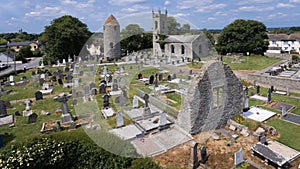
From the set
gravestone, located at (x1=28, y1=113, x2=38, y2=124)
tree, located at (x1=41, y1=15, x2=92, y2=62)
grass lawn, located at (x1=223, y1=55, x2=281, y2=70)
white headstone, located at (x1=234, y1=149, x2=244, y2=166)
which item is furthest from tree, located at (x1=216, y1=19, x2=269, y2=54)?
gravestone, located at (x1=28, y1=113, x2=38, y2=124)

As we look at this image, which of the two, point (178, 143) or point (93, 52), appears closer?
point (178, 143)

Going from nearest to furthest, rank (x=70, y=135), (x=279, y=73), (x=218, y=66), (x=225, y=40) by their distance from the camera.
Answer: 1. (x=70, y=135)
2. (x=218, y=66)
3. (x=279, y=73)
4. (x=225, y=40)

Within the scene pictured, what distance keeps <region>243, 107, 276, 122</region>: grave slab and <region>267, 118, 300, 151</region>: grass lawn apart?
39 centimetres

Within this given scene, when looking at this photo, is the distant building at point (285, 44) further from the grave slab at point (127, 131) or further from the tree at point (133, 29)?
the grave slab at point (127, 131)

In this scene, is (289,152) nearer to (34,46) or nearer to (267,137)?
(267,137)

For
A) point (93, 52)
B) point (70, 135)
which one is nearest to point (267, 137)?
point (70, 135)

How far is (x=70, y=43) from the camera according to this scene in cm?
3988

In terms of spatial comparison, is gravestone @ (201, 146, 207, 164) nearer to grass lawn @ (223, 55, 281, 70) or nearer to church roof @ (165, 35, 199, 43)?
church roof @ (165, 35, 199, 43)

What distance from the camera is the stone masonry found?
9.44 meters

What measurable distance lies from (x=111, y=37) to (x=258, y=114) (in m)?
32.8

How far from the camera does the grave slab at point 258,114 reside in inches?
455

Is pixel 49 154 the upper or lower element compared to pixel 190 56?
lower

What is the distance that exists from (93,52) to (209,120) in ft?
107

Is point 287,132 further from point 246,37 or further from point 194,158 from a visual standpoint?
point 246,37
